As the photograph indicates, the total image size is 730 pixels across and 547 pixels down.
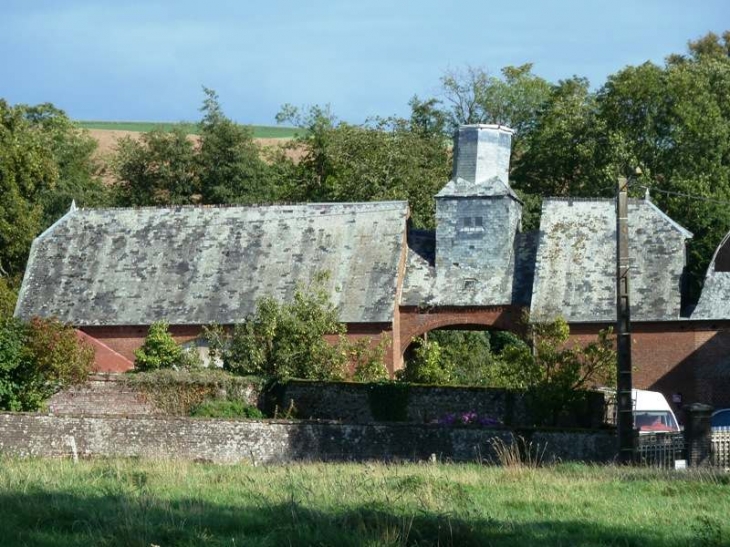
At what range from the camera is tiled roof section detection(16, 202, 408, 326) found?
45500mm

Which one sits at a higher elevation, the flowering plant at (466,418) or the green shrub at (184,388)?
the green shrub at (184,388)

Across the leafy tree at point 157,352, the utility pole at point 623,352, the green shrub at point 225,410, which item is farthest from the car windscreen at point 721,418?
the leafy tree at point 157,352

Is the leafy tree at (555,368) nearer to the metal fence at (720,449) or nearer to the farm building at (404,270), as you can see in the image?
the metal fence at (720,449)

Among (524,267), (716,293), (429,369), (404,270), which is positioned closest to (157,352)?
(429,369)

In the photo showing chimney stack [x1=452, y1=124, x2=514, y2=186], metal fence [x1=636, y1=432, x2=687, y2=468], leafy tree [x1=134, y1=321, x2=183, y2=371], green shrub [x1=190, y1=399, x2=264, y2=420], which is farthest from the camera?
chimney stack [x1=452, y1=124, x2=514, y2=186]

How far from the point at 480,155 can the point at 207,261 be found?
10617 millimetres

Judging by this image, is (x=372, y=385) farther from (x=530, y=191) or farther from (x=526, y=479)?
(x=530, y=191)

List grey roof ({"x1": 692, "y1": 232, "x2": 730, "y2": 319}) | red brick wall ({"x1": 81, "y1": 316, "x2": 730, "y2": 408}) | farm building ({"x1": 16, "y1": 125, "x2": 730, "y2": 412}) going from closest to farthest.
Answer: red brick wall ({"x1": 81, "y1": 316, "x2": 730, "y2": 408})
grey roof ({"x1": 692, "y1": 232, "x2": 730, "y2": 319})
farm building ({"x1": 16, "y1": 125, "x2": 730, "y2": 412})

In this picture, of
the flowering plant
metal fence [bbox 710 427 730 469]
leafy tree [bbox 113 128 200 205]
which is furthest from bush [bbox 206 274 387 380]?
leafy tree [bbox 113 128 200 205]

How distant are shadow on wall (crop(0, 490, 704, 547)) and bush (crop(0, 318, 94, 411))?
18228mm

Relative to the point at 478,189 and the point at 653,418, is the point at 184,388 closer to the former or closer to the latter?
the point at 653,418

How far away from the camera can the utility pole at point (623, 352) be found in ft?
82.6

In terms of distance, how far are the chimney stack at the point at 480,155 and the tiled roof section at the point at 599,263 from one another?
2679 mm

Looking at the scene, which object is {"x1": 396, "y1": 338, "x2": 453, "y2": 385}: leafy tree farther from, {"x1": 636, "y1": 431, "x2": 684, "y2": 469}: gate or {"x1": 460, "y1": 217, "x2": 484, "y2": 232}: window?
{"x1": 636, "y1": 431, "x2": 684, "y2": 469}: gate
